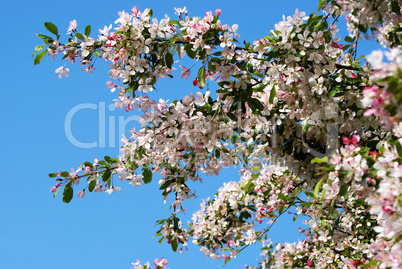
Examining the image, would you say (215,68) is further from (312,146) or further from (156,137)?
(312,146)

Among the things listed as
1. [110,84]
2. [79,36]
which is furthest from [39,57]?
[110,84]

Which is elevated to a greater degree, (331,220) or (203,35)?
(203,35)

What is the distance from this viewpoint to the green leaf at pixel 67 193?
3.64m

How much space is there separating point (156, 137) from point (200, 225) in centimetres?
253

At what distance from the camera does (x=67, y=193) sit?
3641 mm

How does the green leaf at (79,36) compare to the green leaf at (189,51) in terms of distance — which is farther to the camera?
the green leaf at (79,36)

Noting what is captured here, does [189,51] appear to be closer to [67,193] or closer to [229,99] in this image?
[229,99]

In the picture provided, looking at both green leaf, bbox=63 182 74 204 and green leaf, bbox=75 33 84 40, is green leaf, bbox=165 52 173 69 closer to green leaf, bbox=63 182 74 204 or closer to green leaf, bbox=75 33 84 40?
green leaf, bbox=75 33 84 40

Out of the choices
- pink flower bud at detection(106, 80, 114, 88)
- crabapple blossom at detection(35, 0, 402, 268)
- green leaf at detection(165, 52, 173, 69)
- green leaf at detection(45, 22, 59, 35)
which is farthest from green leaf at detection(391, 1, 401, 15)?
green leaf at detection(45, 22, 59, 35)

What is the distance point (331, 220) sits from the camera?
15.2 ft

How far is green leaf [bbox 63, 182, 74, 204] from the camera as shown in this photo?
143 inches

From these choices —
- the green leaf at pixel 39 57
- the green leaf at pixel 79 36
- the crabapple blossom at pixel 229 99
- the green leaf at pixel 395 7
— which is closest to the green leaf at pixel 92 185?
the crabapple blossom at pixel 229 99

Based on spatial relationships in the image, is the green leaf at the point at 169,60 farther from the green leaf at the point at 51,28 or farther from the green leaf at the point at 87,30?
the green leaf at the point at 51,28

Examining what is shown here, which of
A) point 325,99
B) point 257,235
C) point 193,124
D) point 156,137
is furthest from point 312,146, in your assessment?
point 257,235
